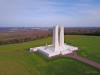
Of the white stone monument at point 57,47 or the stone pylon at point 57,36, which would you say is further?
the stone pylon at point 57,36

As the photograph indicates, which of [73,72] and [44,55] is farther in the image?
[44,55]

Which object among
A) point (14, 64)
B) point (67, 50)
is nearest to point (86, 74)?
point (67, 50)

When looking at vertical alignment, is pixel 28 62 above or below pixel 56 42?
below

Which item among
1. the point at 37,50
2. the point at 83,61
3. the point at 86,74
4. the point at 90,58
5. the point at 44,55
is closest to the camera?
the point at 86,74

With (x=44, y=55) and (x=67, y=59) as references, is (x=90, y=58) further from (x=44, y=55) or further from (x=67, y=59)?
(x=44, y=55)

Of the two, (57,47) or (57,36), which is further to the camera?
(57,36)

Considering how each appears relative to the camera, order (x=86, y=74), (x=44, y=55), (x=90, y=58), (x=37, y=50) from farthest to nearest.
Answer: (x=37, y=50)
(x=44, y=55)
(x=90, y=58)
(x=86, y=74)

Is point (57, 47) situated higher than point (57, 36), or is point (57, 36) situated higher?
point (57, 36)

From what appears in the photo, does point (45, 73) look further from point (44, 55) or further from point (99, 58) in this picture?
point (99, 58)

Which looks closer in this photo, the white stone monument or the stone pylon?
the white stone monument

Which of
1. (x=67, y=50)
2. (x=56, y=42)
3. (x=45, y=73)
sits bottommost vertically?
(x=45, y=73)
